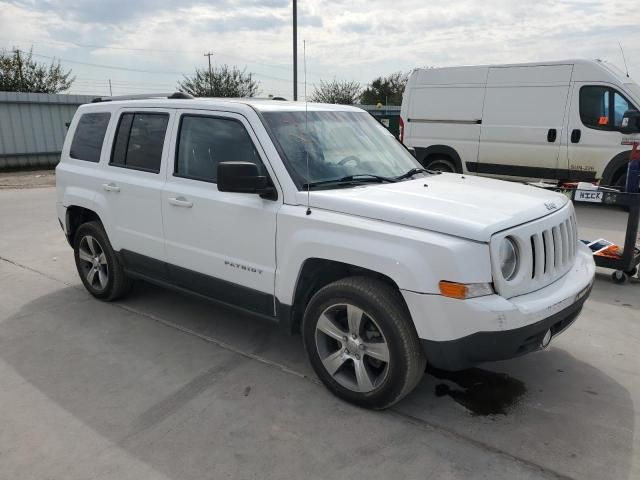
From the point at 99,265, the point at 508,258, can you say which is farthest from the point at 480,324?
the point at 99,265

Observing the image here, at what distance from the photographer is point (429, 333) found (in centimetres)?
280

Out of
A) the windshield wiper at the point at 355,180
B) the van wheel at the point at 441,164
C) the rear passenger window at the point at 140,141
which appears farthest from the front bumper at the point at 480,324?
the van wheel at the point at 441,164

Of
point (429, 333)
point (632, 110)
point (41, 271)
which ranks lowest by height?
point (41, 271)

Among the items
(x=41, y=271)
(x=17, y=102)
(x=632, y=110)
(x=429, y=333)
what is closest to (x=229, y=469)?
(x=429, y=333)

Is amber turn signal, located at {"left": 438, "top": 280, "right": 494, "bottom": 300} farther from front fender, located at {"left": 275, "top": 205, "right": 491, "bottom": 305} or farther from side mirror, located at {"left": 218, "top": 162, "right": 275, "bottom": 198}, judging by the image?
side mirror, located at {"left": 218, "top": 162, "right": 275, "bottom": 198}

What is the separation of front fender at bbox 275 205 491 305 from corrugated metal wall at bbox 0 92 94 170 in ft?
48.1

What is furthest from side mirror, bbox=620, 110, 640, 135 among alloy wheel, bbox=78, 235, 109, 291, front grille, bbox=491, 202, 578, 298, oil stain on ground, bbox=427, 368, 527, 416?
alloy wheel, bbox=78, 235, 109, 291

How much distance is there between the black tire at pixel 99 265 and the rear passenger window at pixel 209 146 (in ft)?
4.33

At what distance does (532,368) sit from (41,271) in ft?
17.4

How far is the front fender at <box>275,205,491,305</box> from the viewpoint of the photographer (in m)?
2.67

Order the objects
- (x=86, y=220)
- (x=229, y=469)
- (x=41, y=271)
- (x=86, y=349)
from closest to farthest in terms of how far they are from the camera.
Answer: (x=229, y=469) → (x=86, y=349) → (x=86, y=220) → (x=41, y=271)

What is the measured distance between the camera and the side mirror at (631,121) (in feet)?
28.0

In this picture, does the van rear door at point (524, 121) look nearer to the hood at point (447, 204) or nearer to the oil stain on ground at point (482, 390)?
the hood at point (447, 204)

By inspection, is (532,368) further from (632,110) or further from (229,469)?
(632,110)
